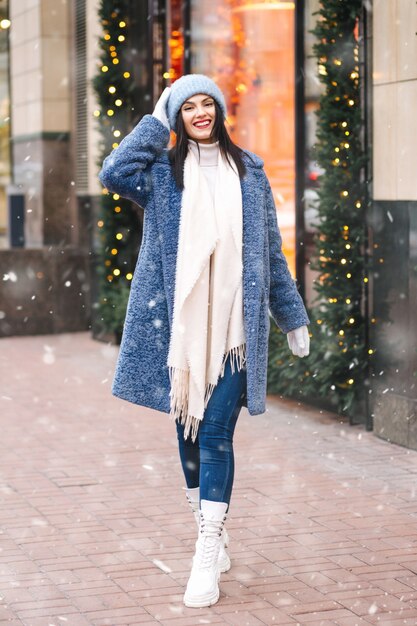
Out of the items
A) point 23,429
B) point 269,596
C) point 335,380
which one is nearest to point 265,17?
point 335,380

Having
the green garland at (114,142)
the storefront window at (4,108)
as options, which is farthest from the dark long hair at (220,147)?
the storefront window at (4,108)

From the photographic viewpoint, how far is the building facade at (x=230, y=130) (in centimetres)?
810

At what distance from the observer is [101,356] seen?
504 inches

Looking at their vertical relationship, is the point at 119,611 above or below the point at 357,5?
below

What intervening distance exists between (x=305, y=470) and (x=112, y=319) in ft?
20.2

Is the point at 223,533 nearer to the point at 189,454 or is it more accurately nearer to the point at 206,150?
the point at 189,454

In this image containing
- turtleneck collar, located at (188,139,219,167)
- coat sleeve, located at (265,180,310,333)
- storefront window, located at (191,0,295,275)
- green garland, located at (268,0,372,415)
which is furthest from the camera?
storefront window, located at (191,0,295,275)

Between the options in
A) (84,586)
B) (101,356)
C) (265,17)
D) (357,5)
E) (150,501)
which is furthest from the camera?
(101,356)

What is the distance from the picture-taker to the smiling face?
16.7ft

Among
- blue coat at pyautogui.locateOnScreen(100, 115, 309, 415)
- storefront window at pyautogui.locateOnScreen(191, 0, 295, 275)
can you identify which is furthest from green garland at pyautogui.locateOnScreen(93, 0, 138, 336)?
blue coat at pyautogui.locateOnScreen(100, 115, 309, 415)

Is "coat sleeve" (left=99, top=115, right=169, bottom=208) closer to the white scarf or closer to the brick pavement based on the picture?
the white scarf

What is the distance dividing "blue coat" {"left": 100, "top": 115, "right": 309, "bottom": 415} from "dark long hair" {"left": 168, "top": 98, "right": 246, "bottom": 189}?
0.16ft

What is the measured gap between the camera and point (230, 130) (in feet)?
36.6

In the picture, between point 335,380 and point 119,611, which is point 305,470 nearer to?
point 335,380
